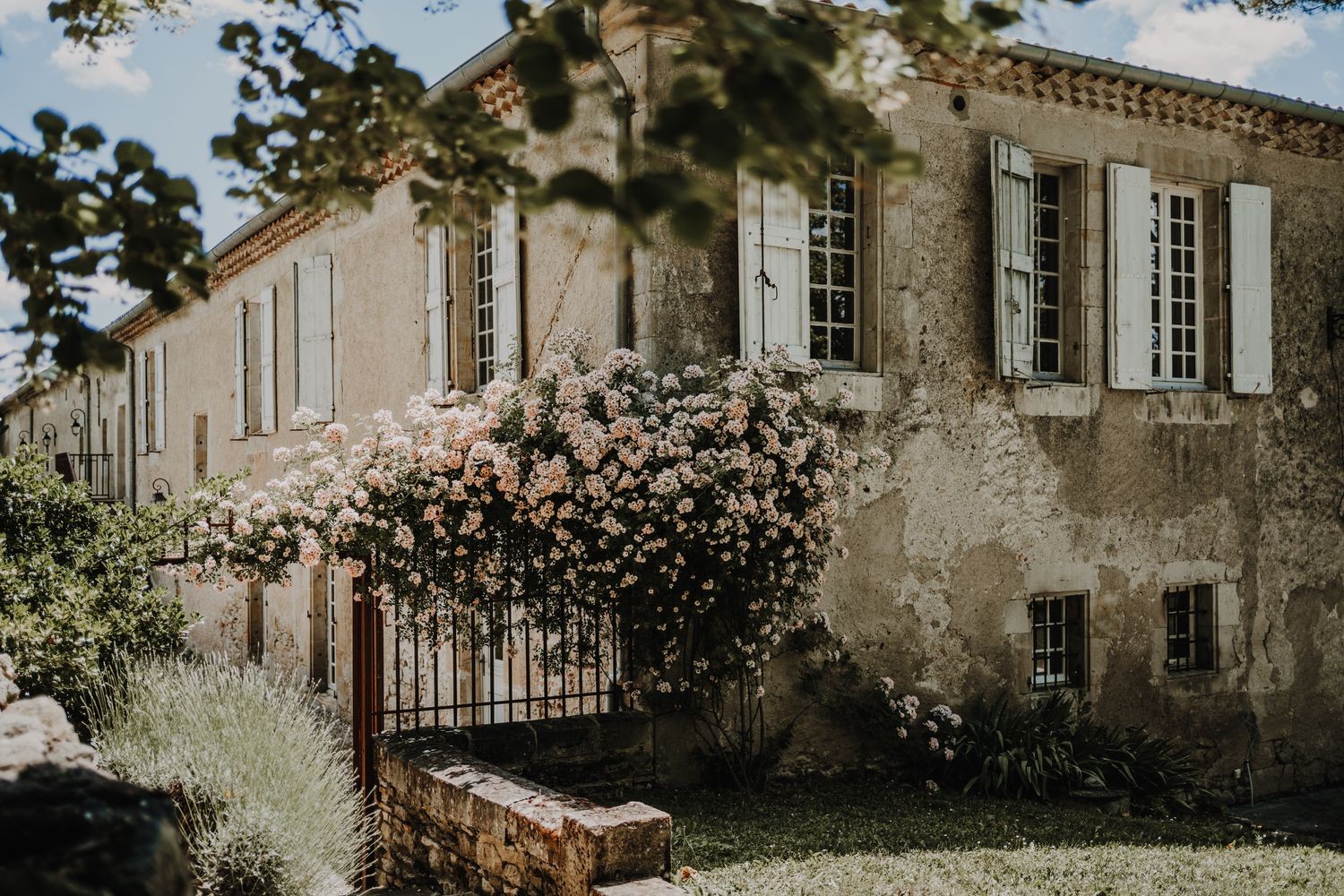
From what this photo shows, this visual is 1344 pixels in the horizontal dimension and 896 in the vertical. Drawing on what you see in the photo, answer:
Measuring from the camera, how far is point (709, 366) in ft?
25.0

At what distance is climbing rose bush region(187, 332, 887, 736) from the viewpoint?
6566 mm

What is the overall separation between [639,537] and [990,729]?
323 centimetres

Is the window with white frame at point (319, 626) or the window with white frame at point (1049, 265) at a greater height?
the window with white frame at point (1049, 265)

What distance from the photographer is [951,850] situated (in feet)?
19.3

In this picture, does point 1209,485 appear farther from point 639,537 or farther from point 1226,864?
point 639,537

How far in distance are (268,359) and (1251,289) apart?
10.1 metres

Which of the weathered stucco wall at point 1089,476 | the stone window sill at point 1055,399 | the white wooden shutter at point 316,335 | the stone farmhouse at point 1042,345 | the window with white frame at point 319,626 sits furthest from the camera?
the window with white frame at point 319,626

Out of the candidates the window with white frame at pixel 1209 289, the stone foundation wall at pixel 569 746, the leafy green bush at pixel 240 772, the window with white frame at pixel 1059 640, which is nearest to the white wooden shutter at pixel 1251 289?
the window with white frame at pixel 1209 289

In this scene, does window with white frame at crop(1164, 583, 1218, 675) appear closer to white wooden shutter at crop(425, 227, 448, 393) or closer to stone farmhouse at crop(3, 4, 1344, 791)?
stone farmhouse at crop(3, 4, 1344, 791)

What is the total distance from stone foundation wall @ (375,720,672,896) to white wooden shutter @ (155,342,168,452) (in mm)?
13793

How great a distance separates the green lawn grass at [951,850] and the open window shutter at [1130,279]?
140 inches

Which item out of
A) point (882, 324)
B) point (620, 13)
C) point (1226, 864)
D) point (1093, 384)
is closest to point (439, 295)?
point (620, 13)

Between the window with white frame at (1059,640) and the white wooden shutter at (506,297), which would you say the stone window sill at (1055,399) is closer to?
the window with white frame at (1059,640)

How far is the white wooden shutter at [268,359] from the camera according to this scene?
13648 millimetres
